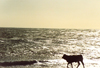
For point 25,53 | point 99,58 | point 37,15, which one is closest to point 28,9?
point 37,15

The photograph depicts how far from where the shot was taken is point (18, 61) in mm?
3316

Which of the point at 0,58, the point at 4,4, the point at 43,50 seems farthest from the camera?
Answer: the point at 43,50

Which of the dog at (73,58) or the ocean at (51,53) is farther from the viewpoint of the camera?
the ocean at (51,53)

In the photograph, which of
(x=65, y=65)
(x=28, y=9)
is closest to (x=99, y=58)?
(x=65, y=65)

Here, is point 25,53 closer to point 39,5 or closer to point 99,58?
point 39,5

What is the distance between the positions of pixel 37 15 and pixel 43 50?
846mm

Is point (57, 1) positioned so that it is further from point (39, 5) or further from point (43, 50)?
point (43, 50)

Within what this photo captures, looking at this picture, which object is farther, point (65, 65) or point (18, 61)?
point (18, 61)

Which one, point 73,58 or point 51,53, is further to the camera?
point 51,53

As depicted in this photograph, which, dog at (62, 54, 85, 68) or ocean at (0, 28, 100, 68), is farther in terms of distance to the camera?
ocean at (0, 28, 100, 68)

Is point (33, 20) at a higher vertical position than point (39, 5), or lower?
lower

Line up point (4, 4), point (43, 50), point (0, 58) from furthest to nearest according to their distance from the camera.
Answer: point (43, 50), point (0, 58), point (4, 4)

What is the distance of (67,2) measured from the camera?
285 centimetres

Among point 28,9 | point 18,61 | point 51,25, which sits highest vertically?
point 28,9
